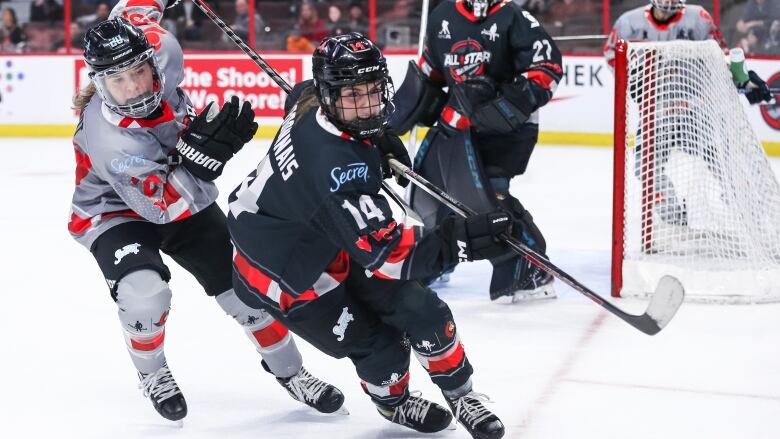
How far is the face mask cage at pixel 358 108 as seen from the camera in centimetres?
234

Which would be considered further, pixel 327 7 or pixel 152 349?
pixel 327 7

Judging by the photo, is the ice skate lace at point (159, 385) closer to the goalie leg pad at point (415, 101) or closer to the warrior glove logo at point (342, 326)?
the warrior glove logo at point (342, 326)

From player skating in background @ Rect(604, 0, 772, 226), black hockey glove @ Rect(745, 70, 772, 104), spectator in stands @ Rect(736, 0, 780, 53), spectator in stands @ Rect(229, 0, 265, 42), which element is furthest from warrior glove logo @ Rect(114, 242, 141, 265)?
spectator in stands @ Rect(229, 0, 265, 42)

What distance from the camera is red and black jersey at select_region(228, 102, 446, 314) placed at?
230cm

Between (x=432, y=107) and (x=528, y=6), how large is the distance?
464 centimetres

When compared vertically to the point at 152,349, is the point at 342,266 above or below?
above

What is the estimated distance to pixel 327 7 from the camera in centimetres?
909

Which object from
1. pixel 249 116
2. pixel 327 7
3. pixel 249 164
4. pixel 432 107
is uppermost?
pixel 249 116

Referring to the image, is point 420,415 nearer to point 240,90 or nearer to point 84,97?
point 84,97

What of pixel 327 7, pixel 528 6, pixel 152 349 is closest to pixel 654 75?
pixel 152 349

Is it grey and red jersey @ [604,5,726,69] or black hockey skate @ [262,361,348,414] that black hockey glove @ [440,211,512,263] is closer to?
black hockey skate @ [262,361,348,414]

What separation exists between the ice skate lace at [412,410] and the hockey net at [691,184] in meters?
1.53

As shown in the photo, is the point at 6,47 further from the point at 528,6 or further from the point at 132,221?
the point at 132,221

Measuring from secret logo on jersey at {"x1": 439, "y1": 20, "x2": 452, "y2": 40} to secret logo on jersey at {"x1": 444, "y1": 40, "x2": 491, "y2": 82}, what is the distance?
44 millimetres
